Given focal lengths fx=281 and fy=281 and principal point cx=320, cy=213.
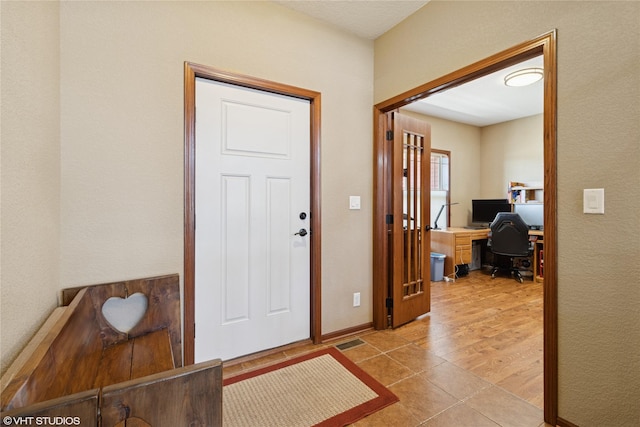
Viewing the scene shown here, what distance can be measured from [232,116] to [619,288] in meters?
2.39

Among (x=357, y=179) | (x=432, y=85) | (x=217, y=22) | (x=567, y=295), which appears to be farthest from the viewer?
(x=357, y=179)

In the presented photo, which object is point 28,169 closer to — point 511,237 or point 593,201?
point 593,201

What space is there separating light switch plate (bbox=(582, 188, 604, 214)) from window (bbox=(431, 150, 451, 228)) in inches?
150

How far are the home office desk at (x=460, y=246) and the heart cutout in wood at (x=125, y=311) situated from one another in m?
4.23

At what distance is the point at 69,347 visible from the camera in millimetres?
1084

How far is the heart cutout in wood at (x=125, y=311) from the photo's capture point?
1.62 meters

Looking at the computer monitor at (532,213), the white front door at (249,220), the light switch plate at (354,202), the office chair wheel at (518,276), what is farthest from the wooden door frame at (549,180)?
the computer monitor at (532,213)

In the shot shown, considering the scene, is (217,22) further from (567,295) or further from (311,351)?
(567,295)

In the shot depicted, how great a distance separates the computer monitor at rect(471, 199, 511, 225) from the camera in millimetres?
4957

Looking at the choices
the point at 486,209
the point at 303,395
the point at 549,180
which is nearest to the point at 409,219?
the point at 549,180

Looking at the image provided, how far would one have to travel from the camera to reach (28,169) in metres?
1.05

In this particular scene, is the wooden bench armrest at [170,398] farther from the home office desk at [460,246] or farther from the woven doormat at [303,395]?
the home office desk at [460,246]

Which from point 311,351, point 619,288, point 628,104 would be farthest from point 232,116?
point 619,288

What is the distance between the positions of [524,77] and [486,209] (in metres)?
2.52
